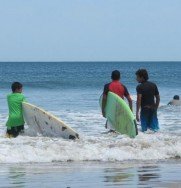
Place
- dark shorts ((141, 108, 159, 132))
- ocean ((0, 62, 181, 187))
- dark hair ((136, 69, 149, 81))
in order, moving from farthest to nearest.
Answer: dark shorts ((141, 108, 159, 132)), dark hair ((136, 69, 149, 81)), ocean ((0, 62, 181, 187))

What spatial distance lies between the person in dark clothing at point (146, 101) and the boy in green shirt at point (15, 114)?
224 centimetres

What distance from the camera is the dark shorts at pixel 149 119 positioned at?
43.1 ft

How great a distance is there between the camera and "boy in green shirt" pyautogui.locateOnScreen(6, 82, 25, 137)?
1316 cm

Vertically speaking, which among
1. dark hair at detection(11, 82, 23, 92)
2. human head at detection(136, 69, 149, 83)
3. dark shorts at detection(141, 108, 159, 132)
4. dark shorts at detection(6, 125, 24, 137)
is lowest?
dark shorts at detection(6, 125, 24, 137)

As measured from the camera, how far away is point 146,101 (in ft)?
42.9

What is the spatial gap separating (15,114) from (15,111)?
6cm

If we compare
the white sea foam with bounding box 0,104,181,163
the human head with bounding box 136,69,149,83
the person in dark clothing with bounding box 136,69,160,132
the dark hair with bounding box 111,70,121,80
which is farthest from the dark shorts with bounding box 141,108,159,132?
the dark hair with bounding box 111,70,121,80

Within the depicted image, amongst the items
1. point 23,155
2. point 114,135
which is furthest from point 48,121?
point 23,155

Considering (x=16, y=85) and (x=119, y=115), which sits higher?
(x=16, y=85)

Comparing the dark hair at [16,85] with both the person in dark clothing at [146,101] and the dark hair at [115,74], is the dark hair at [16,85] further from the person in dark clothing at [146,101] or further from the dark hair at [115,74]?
the person in dark clothing at [146,101]

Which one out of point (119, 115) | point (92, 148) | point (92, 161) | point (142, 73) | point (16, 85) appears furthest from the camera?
point (119, 115)

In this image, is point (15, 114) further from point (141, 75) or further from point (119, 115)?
point (141, 75)

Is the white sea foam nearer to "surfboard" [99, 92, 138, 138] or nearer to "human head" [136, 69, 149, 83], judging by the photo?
"surfboard" [99, 92, 138, 138]

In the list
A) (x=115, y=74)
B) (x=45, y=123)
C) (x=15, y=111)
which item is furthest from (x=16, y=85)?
(x=115, y=74)
